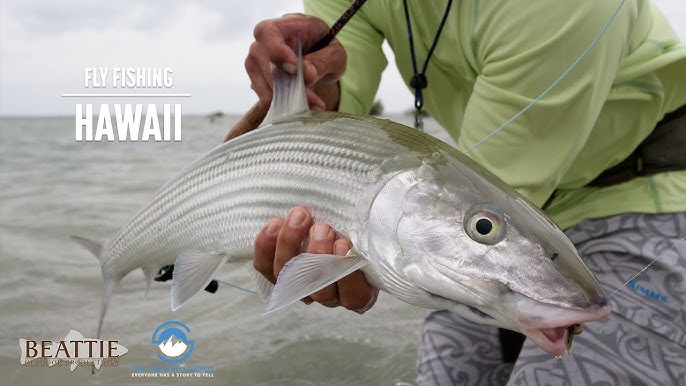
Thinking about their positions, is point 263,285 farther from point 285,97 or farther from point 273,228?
point 285,97

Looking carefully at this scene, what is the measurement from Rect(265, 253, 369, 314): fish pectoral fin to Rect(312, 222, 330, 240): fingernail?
68 mm

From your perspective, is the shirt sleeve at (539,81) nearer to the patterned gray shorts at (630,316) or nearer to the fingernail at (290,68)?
the patterned gray shorts at (630,316)

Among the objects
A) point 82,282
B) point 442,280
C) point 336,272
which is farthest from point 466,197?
point 82,282

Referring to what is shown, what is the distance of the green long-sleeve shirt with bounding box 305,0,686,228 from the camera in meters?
1.70

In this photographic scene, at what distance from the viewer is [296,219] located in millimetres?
1480

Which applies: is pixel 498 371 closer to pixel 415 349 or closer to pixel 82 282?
pixel 415 349

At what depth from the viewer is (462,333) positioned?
7.36ft

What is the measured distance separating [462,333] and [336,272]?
105 centimetres

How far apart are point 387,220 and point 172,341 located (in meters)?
2.09

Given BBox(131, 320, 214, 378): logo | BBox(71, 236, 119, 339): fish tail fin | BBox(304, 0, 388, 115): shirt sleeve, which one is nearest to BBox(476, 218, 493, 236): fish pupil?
BBox(304, 0, 388, 115): shirt sleeve

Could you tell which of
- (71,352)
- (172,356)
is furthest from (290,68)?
(71,352)

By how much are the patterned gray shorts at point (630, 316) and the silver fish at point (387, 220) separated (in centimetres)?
70

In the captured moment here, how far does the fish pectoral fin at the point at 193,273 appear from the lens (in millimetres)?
1735

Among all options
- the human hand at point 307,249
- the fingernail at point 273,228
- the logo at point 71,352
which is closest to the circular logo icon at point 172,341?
the logo at point 71,352
